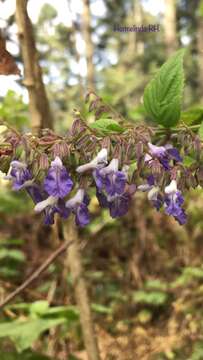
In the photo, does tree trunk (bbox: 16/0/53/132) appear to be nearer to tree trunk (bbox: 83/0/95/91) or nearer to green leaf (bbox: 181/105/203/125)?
green leaf (bbox: 181/105/203/125)

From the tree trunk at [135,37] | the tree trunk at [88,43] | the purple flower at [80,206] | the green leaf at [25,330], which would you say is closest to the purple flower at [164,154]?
the purple flower at [80,206]

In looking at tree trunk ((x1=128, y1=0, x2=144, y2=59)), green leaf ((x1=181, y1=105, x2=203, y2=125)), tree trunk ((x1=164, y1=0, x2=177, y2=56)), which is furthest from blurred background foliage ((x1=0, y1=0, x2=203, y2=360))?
tree trunk ((x1=128, y1=0, x2=144, y2=59))

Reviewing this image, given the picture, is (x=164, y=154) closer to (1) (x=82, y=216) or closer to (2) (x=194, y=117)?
(1) (x=82, y=216)

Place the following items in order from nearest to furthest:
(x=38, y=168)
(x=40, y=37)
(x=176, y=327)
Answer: (x=38, y=168) → (x=176, y=327) → (x=40, y=37)

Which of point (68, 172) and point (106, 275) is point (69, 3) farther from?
point (106, 275)

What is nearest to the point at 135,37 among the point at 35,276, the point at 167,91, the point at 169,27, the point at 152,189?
the point at 169,27

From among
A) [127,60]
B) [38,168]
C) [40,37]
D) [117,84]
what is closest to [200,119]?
[38,168]

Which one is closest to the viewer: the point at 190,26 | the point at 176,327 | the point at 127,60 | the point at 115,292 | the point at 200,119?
the point at 200,119
